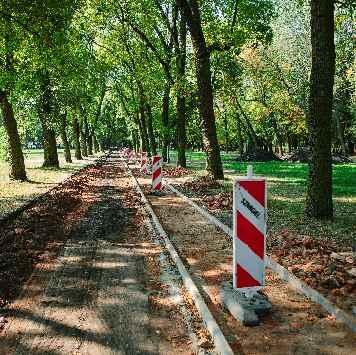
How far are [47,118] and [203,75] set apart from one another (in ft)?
48.8

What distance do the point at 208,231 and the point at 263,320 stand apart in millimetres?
5102

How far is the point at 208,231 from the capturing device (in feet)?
34.0

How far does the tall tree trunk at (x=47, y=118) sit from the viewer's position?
28.9m

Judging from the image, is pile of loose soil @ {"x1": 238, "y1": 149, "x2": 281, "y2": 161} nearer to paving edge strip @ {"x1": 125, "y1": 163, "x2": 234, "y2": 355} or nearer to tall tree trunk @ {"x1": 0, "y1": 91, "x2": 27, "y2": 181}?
tall tree trunk @ {"x1": 0, "y1": 91, "x2": 27, "y2": 181}

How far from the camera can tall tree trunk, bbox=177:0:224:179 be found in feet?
60.1

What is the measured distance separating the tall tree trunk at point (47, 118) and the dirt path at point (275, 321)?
20504mm

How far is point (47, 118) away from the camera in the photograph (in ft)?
99.7

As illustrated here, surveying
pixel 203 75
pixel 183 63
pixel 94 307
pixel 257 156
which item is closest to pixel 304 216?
pixel 94 307

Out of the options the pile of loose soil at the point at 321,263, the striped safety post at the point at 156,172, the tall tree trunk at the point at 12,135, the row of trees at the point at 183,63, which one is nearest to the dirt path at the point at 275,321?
the pile of loose soil at the point at 321,263

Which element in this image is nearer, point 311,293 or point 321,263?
point 311,293

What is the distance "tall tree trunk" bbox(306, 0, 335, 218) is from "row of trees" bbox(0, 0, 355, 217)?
0.8 inches

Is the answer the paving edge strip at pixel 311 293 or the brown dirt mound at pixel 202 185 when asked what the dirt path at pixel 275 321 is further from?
the brown dirt mound at pixel 202 185

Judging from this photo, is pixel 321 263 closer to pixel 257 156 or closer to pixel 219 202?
pixel 219 202

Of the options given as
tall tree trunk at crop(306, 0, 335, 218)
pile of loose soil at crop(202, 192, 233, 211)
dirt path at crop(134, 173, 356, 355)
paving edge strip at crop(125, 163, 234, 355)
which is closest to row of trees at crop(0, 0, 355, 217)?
tall tree trunk at crop(306, 0, 335, 218)
